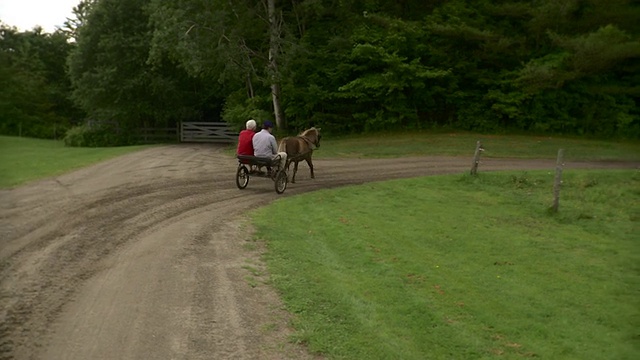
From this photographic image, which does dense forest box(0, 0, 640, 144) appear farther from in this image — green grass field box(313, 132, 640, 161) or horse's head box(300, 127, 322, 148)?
horse's head box(300, 127, 322, 148)

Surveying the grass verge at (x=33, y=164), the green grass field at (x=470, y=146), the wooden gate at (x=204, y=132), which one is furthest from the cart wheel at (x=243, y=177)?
the wooden gate at (x=204, y=132)

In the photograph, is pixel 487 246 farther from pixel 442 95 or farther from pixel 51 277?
pixel 442 95

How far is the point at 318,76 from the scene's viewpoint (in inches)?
1230

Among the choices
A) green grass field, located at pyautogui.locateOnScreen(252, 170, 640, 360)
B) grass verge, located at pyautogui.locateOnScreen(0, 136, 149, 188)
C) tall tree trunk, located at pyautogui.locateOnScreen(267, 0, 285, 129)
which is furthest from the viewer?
tall tree trunk, located at pyautogui.locateOnScreen(267, 0, 285, 129)

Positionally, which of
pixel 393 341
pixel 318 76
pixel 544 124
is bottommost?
pixel 393 341

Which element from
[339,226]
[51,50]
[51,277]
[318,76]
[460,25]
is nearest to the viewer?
[51,277]

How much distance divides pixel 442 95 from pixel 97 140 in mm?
20974

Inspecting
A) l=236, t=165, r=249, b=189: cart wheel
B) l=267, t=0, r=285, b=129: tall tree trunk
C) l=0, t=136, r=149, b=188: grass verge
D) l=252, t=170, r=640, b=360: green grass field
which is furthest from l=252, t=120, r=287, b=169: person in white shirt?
l=267, t=0, r=285, b=129: tall tree trunk

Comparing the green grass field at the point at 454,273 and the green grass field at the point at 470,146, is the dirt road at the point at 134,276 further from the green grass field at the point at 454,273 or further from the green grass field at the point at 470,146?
the green grass field at the point at 470,146

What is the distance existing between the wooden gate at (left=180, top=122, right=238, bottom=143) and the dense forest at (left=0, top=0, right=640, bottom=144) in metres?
2.59

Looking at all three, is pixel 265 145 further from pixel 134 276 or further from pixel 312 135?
pixel 134 276

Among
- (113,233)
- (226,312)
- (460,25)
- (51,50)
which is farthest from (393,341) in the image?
(51,50)

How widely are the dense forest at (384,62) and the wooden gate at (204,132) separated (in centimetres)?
259

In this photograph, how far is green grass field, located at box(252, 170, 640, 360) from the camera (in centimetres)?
603
